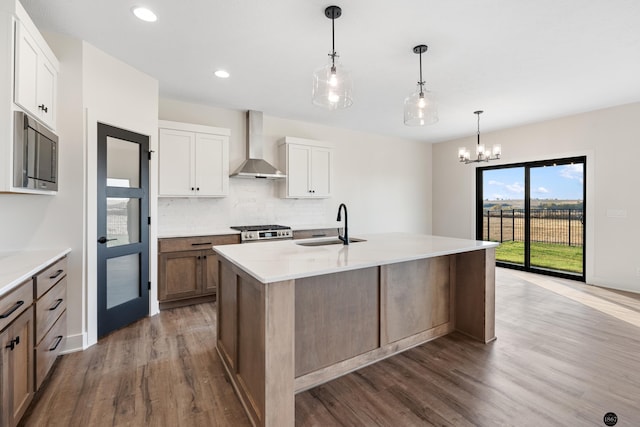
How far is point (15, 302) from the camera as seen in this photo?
163cm

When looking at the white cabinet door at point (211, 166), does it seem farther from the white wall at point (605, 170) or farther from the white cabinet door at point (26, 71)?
the white wall at point (605, 170)

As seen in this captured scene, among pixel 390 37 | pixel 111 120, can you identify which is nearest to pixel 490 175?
pixel 390 37

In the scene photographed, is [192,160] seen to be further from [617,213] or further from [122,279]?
[617,213]

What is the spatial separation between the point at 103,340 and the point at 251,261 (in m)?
2.00

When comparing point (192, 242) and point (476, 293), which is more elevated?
point (192, 242)

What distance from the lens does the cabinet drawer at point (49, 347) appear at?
1.93 meters

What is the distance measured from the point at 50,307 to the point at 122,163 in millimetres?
1498

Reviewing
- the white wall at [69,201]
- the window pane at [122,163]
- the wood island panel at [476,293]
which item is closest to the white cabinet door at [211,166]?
the window pane at [122,163]

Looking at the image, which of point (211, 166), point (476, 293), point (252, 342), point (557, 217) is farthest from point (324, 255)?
point (557, 217)

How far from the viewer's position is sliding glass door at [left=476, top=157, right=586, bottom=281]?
507 cm

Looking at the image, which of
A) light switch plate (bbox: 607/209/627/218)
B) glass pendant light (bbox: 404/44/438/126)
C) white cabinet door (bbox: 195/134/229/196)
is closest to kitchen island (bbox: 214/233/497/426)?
glass pendant light (bbox: 404/44/438/126)

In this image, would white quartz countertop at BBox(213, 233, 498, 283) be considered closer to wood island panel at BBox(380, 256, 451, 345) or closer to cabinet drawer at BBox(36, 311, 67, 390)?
wood island panel at BBox(380, 256, 451, 345)

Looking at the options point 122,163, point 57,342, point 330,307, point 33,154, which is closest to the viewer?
point 33,154

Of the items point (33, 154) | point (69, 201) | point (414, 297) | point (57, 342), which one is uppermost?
point (33, 154)
